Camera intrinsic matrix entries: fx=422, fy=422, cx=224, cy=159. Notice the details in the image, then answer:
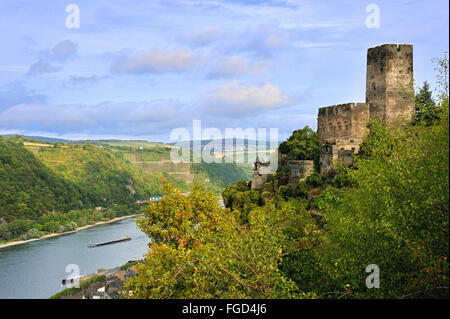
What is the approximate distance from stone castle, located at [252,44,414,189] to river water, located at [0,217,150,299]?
3373cm

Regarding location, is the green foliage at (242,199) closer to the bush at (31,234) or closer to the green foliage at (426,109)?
the green foliage at (426,109)

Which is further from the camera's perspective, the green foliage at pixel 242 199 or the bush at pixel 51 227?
the bush at pixel 51 227

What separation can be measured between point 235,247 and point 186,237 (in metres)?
7.28

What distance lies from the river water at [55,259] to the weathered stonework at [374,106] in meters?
34.1

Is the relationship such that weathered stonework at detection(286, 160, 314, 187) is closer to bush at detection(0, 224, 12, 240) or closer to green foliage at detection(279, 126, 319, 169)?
green foliage at detection(279, 126, 319, 169)

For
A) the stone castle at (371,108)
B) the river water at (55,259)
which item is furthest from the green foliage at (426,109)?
the river water at (55,259)

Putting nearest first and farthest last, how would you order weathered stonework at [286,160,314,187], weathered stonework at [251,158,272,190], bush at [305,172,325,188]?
bush at [305,172,325,188] < weathered stonework at [286,160,314,187] < weathered stonework at [251,158,272,190]

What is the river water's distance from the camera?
5466 cm

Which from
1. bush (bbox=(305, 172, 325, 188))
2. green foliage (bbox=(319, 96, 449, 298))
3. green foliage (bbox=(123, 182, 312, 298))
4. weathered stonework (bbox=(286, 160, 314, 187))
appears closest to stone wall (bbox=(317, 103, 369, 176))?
bush (bbox=(305, 172, 325, 188))

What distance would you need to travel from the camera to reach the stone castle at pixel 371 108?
27344mm

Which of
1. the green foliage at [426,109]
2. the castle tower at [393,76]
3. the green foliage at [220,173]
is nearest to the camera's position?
the green foliage at [426,109]

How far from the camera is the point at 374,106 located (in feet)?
92.7

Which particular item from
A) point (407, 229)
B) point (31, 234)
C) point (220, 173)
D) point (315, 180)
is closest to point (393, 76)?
point (315, 180)
